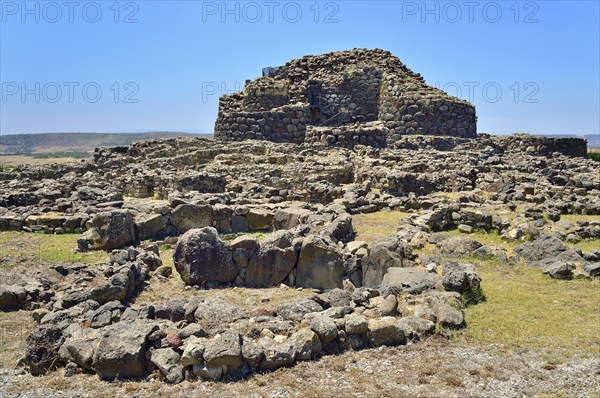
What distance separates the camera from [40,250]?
47.5 feet

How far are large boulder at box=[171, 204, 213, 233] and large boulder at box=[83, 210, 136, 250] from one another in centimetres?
141

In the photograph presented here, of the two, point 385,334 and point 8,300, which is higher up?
point 385,334

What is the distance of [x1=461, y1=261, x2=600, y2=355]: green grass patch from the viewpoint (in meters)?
7.92

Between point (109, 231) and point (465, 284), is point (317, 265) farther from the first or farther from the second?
point (109, 231)

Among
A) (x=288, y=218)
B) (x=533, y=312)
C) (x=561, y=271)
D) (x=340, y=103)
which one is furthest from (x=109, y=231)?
(x=340, y=103)

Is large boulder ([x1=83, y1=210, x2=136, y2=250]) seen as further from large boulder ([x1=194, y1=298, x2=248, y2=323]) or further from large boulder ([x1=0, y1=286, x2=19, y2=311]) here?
large boulder ([x1=194, y1=298, x2=248, y2=323])

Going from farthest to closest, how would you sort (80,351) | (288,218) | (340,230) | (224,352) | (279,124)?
(279,124) < (288,218) < (340,230) < (80,351) < (224,352)

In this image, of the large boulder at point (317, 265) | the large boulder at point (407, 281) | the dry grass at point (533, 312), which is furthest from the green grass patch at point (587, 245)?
the large boulder at point (317, 265)

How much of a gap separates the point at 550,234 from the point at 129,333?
1081 centimetres

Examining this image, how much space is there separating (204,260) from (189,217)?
183 inches

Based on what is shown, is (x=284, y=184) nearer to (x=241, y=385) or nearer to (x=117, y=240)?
(x=117, y=240)

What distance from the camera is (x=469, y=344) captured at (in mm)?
7785

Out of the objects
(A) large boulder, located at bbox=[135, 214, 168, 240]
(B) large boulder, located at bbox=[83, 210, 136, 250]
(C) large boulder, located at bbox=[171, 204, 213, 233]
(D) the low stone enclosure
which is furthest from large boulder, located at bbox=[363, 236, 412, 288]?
(B) large boulder, located at bbox=[83, 210, 136, 250]

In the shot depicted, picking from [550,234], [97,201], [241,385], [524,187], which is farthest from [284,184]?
[241,385]
